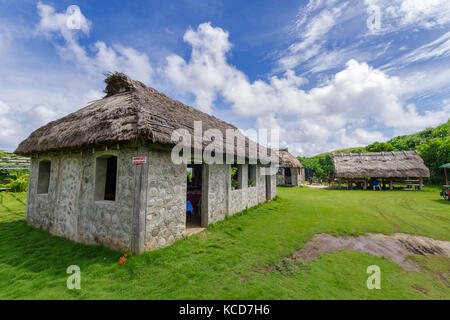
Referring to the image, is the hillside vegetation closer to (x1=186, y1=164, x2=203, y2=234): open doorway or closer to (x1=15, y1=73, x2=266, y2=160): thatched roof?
(x1=186, y1=164, x2=203, y2=234): open doorway

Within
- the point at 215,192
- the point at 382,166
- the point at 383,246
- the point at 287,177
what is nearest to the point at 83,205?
the point at 215,192

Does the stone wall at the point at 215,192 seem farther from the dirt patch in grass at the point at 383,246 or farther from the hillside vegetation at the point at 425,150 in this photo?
the hillside vegetation at the point at 425,150

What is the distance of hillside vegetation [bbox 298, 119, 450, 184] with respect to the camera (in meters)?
20.0

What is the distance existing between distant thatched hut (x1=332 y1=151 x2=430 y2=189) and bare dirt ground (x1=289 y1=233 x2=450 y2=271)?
50.9ft

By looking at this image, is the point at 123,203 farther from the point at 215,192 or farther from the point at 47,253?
the point at 215,192

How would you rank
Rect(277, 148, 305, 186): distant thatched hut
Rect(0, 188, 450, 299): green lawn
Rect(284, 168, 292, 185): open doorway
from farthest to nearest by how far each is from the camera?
Rect(284, 168, 292, 185): open doorway → Rect(277, 148, 305, 186): distant thatched hut → Rect(0, 188, 450, 299): green lawn

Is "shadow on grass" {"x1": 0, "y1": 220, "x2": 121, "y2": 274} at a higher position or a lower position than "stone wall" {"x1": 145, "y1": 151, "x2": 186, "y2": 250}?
lower

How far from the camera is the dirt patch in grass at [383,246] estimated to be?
14.9 ft

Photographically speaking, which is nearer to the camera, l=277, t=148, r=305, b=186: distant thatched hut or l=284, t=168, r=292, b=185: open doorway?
l=277, t=148, r=305, b=186: distant thatched hut

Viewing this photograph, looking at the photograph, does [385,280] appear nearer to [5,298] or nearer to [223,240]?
[223,240]

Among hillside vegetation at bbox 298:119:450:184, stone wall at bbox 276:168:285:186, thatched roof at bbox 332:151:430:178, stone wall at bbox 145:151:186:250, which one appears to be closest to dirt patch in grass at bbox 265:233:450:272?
stone wall at bbox 145:151:186:250

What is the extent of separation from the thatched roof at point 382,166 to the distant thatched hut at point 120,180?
60.3ft

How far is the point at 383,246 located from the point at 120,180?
7.20 metres
